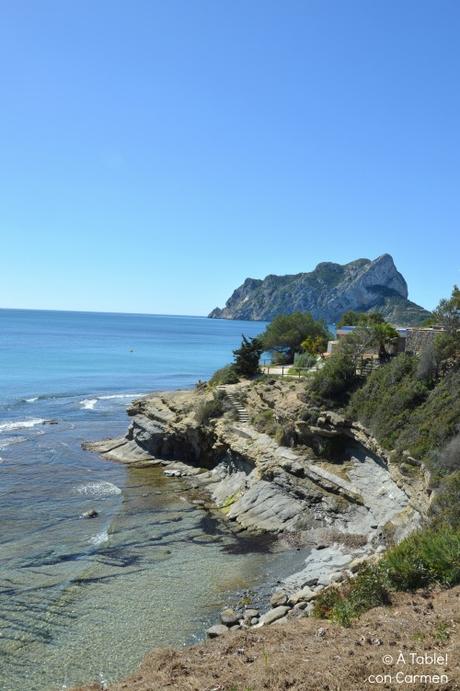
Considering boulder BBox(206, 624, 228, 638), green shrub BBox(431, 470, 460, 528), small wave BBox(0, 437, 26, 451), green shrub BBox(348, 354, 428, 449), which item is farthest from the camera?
small wave BBox(0, 437, 26, 451)

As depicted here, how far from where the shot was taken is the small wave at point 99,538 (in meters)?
21.0

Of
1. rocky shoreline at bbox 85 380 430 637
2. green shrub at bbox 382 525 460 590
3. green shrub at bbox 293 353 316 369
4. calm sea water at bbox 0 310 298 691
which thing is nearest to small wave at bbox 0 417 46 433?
calm sea water at bbox 0 310 298 691

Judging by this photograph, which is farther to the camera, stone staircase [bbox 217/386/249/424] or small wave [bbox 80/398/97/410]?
small wave [bbox 80/398/97/410]

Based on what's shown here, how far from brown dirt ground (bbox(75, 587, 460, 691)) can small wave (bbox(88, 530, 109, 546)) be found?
10.5m

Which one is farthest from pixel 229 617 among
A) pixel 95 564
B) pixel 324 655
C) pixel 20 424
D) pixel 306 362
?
pixel 20 424

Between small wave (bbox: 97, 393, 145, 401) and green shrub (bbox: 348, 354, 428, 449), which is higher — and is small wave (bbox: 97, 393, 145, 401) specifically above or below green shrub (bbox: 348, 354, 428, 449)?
below

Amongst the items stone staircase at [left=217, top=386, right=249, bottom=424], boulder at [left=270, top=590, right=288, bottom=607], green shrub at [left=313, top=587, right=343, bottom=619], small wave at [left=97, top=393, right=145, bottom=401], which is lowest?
boulder at [left=270, top=590, right=288, bottom=607]

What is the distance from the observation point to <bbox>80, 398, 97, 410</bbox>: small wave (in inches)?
2057

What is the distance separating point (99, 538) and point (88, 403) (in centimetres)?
3434

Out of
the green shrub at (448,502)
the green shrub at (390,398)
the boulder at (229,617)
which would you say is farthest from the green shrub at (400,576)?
the green shrub at (390,398)

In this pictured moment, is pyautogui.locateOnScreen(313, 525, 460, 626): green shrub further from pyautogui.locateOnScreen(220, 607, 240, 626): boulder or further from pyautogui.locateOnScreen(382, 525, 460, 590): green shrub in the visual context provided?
pyautogui.locateOnScreen(220, 607, 240, 626): boulder

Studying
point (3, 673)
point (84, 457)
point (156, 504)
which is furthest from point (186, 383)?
point (3, 673)

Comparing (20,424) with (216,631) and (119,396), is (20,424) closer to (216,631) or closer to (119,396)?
(119,396)

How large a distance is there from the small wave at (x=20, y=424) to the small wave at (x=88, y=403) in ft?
23.0
